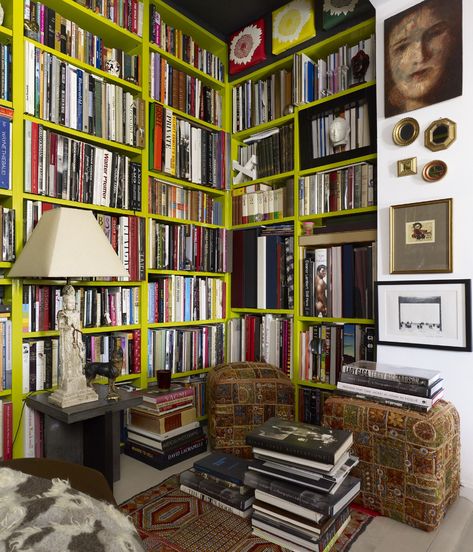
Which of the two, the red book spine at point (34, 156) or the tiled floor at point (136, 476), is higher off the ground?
the red book spine at point (34, 156)

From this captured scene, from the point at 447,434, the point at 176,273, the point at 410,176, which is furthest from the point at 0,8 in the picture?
the point at 447,434

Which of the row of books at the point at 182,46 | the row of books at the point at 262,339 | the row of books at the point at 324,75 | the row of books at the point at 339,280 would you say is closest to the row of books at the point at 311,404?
the row of books at the point at 262,339

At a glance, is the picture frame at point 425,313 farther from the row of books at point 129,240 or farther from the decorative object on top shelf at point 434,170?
the row of books at point 129,240

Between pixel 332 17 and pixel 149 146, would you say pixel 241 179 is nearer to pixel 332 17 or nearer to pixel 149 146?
pixel 149 146

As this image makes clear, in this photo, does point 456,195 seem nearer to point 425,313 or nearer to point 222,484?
point 425,313

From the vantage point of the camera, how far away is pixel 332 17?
7.07 ft

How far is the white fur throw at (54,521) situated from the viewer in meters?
0.56

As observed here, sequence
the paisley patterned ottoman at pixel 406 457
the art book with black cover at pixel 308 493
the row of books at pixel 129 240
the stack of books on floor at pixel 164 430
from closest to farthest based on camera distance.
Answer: the art book with black cover at pixel 308 493, the paisley patterned ottoman at pixel 406 457, the stack of books on floor at pixel 164 430, the row of books at pixel 129 240

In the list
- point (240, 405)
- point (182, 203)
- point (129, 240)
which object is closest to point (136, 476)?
point (240, 405)

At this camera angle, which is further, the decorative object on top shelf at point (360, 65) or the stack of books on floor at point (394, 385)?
the decorative object on top shelf at point (360, 65)

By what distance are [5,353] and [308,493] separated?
4.24ft

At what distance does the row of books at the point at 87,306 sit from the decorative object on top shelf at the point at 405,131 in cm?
148

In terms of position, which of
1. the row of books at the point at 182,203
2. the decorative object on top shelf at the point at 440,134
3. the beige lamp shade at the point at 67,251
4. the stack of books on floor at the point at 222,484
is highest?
the decorative object on top shelf at the point at 440,134

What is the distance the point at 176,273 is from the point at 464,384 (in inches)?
59.8
